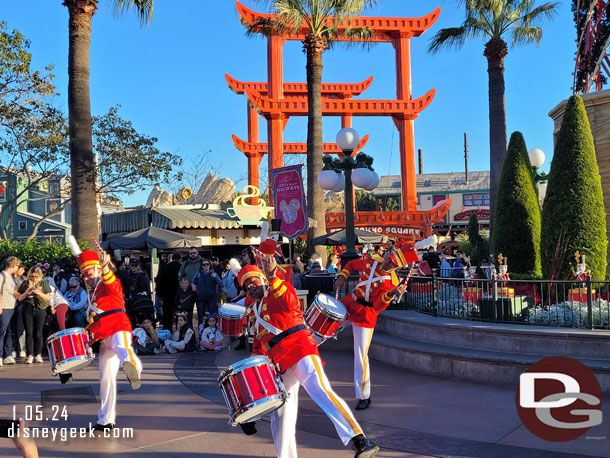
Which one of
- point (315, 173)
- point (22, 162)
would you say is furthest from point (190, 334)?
point (22, 162)

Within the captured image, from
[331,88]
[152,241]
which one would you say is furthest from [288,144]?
[152,241]

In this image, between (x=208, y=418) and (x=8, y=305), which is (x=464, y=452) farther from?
(x=8, y=305)

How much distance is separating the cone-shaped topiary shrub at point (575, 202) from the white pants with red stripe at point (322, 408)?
7.89 m

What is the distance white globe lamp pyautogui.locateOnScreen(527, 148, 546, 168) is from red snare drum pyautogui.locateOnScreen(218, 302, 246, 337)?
1157 cm

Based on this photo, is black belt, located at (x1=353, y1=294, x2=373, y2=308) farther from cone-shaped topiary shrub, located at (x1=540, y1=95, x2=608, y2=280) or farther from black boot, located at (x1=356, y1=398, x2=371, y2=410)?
cone-shaped topiary shrub, located at (x1=540, y1=95, x2=608, y2=280)

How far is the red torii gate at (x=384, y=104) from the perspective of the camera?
34156 millimetres

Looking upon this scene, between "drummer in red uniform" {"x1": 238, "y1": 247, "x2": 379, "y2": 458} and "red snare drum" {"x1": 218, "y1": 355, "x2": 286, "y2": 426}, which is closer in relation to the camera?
"red snare drum" {"x1": 218, "y1": 355, "x2": 286, "y2": 426}

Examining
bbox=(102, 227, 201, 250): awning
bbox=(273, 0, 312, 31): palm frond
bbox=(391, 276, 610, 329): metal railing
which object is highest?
bbox=(273, 0, 312, 31): palm frond

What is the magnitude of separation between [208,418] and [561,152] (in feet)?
28.9

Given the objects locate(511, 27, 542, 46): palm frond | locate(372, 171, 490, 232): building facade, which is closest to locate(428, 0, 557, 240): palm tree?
locate(511, 27, 542, 46): palm frond

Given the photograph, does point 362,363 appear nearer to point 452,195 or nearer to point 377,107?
point 377,107

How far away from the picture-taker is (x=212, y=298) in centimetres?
1348

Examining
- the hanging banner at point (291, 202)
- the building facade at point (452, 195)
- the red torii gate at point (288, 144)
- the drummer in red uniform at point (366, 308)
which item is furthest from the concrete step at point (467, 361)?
the building facade at point (452, 195)

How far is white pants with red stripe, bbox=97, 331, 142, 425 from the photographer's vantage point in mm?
6715
